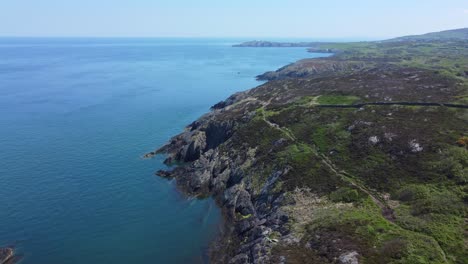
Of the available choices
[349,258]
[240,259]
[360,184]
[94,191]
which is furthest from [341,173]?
[94,191]

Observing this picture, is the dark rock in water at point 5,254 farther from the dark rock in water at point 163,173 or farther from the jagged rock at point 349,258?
the jagged rock at point 349,258

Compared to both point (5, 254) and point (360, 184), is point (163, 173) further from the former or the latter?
point (360, 184)

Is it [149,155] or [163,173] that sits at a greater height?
[149,155]

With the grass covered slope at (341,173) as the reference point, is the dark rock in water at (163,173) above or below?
below

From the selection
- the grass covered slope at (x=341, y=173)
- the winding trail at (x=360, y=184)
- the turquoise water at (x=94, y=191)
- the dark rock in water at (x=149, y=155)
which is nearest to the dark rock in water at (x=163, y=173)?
the grass covered slope at (x=341, y=173)

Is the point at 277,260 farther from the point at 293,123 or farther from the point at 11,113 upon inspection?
the point at 11,113

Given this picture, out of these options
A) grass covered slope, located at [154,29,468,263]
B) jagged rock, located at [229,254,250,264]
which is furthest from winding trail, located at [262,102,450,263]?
jagged rock, located at [229,254,250,264]

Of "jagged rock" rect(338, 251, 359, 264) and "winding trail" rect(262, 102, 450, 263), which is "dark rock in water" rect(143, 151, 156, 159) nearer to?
"winding trail" rect(262, 102, 450, 263)
